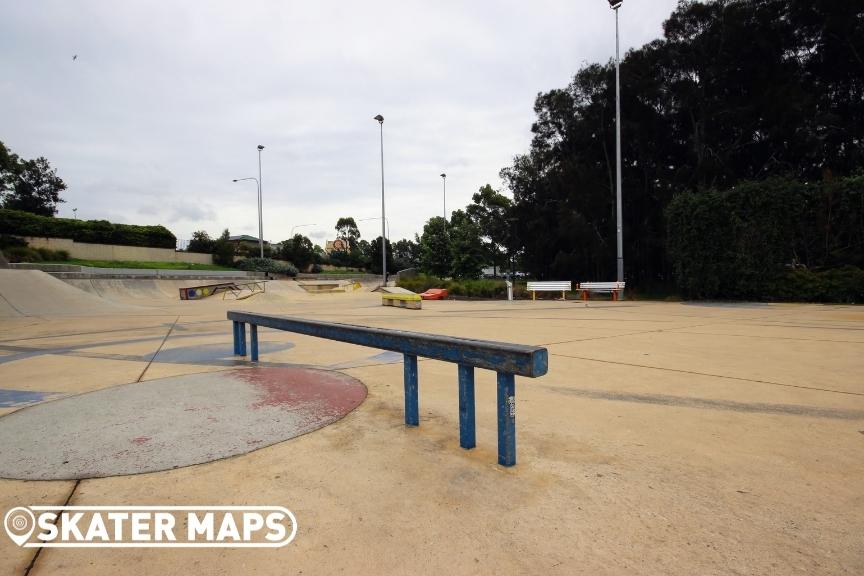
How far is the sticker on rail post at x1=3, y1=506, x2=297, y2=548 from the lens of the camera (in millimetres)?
1870

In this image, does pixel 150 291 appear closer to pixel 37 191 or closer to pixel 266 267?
pixel 266 267

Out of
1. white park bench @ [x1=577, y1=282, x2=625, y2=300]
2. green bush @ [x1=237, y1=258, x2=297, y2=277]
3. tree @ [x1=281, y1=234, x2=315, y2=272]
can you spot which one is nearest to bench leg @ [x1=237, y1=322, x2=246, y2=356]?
white park bench @ [x1=577, y1=282, x2=625, y2=300]

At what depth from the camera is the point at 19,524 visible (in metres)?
2.00

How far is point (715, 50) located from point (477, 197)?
3459 cm

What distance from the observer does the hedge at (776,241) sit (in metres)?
13.5

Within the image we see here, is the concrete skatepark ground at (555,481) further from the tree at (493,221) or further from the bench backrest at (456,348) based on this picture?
the tree at (493,221)

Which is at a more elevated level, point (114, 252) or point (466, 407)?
point (114, 252)

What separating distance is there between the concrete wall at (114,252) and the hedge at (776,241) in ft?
137

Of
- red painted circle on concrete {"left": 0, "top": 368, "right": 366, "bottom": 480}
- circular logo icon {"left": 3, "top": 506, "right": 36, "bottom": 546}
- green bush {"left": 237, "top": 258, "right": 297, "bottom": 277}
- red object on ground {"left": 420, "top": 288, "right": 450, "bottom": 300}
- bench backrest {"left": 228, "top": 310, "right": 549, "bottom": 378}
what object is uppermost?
green bush {"left": 237, "top": 258, "right": 297, "bottom": 277}

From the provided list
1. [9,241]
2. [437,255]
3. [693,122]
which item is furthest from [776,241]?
[9,241]

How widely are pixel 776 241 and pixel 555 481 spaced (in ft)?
54.6

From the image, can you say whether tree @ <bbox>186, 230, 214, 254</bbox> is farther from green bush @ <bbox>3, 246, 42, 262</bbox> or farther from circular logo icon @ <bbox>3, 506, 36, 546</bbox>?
circular logo icon @ <bbox>3, 506, 36, 546</bbox>

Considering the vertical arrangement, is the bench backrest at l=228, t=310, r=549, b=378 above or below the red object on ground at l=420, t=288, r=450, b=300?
above

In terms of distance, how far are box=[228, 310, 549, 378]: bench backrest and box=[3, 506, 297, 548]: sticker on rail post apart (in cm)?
127
